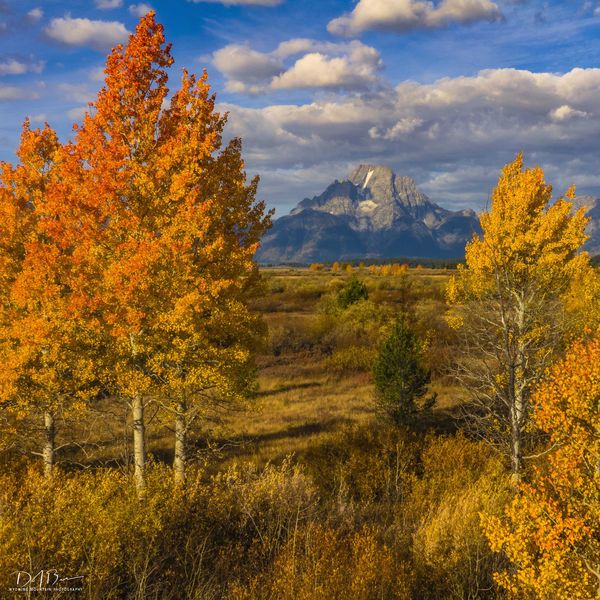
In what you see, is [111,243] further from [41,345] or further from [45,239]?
[45,239]

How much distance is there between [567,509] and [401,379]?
12.4m

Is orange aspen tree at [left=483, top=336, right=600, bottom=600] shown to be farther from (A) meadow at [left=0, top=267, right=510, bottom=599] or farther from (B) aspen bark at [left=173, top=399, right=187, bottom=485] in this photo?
(B) aspen bark at [left=173, top=399, right=187, bottom=485]

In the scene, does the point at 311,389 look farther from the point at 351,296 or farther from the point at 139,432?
the point at 139,432

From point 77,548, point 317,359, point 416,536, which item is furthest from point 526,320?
point 317,359

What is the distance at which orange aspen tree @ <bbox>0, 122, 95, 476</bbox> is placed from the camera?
1074 centimetres

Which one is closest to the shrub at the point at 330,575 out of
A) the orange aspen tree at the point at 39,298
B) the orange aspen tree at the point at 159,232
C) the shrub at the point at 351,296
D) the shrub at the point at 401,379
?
the orange aspen tree at the point at 159,232

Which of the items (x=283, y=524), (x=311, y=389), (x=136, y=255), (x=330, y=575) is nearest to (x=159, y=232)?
(x=136, y=255)

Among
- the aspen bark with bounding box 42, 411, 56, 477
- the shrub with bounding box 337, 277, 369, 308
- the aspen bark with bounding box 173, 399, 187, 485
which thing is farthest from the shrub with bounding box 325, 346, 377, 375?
the aspen bark with bounding box 42, 411, 56, 477

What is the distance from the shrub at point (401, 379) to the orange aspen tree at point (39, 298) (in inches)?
467

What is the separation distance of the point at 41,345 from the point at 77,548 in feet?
20.6

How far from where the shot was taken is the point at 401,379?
1922cm

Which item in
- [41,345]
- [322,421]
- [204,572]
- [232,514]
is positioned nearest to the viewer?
[204,572]

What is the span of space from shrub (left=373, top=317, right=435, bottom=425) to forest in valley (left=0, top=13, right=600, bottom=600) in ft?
1.21

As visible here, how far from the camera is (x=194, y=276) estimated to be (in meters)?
10.6
